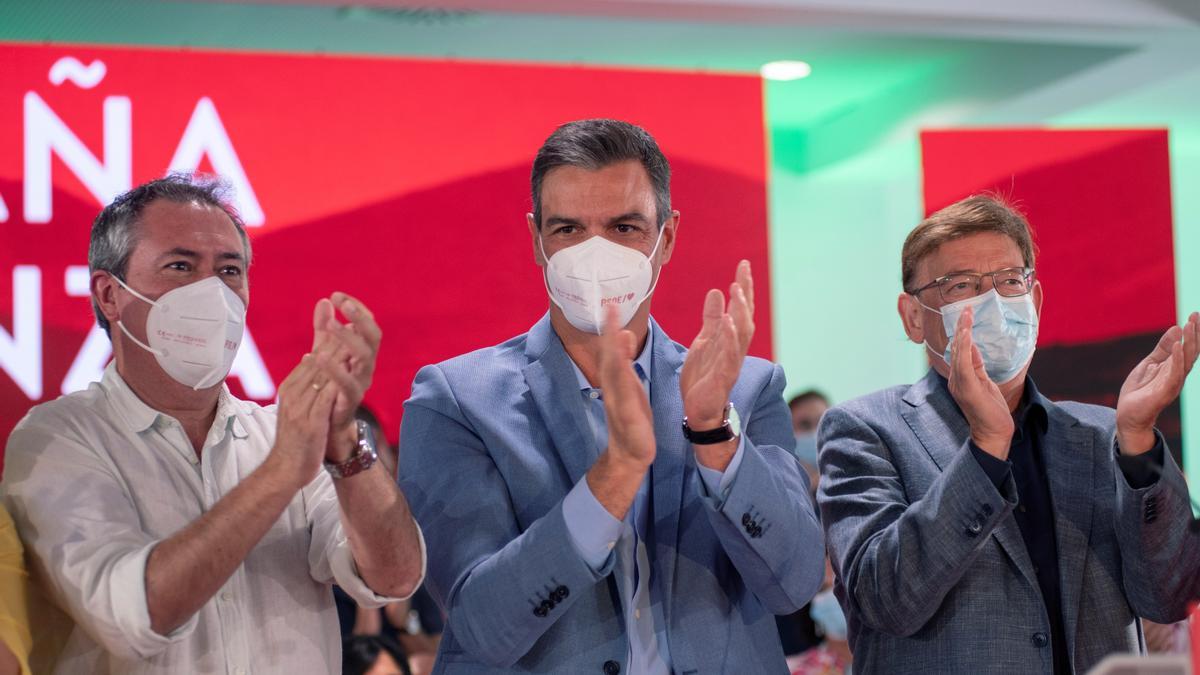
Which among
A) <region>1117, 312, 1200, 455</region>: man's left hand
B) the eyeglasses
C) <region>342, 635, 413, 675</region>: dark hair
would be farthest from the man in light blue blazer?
<region>342, 635, 413, 675</region>: dark hair

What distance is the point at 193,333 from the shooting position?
7.84ft

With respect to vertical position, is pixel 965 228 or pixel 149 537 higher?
pixel 965 228

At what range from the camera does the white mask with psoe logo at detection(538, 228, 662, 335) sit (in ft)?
7.70

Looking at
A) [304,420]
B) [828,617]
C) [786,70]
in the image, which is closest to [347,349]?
[304,420]

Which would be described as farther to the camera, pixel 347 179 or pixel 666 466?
pixel 347 179

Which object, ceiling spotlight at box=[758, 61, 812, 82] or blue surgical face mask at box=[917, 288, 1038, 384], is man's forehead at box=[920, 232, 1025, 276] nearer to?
blue surgical face mask at box=[917, 288, 1038, 384]

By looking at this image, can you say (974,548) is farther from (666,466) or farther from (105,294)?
(105,294)

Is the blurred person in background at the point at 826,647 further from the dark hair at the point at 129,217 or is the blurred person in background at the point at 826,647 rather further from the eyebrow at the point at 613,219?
the dark hair at the point at 129,217

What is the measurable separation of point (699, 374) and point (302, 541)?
0.86 m

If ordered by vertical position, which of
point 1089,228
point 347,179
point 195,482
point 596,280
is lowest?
point 195,482

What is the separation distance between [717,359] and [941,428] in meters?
0.81

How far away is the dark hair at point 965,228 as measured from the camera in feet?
9.35

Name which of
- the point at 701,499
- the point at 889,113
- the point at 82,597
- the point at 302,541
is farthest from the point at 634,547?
the point at 889,113

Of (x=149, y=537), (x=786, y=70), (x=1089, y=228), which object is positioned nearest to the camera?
(x=149, y=537)
